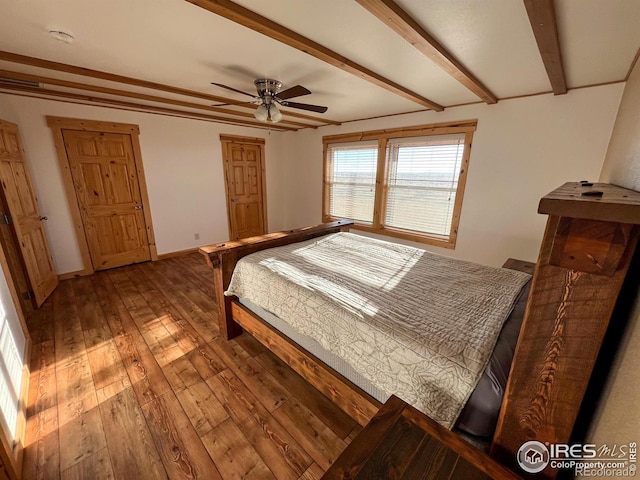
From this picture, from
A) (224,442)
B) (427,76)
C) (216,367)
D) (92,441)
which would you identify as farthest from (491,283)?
(92,441)

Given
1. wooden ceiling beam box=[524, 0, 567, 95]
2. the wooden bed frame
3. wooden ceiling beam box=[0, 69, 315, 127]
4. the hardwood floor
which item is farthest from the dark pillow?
wooden ceiling beam box=[0, 69, 315, 127]

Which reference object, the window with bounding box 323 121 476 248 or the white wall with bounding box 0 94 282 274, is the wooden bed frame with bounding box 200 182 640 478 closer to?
the window with bounding box 323 121 476 248

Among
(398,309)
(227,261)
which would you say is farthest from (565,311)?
(227,261)

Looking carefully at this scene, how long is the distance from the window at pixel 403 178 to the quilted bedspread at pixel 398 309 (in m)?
1.32

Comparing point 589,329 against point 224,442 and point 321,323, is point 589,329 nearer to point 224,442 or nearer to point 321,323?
point 321,323

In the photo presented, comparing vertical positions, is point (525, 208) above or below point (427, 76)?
below

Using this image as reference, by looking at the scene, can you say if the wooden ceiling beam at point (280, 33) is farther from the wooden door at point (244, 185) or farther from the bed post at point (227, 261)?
the wooden door at point (244, 185)

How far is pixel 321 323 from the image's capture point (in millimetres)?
1430

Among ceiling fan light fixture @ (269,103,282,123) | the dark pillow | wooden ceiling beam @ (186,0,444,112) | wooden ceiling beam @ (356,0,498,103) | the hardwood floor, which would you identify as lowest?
the hardwood floor

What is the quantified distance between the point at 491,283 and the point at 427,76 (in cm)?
176

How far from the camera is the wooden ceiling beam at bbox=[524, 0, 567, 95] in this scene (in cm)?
113

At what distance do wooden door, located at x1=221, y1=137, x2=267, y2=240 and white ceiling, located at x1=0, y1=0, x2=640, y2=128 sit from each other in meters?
2.23

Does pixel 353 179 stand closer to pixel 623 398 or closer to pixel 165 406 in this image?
pixel 165 406

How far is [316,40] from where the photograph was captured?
1569mm
